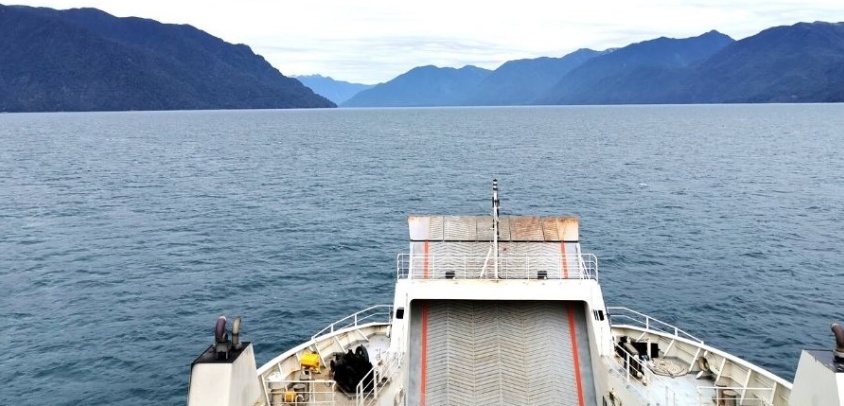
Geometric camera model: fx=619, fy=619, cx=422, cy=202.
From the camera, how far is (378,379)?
2250 cm

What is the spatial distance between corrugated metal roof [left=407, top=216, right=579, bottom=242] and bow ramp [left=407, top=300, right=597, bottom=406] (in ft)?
13.4

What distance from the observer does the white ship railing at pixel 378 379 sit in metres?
21.4

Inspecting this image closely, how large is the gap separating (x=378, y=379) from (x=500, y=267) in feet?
26.0

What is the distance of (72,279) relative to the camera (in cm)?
4959

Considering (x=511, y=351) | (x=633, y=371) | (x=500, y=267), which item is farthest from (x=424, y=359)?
(x=633, y=371)

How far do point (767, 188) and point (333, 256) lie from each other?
209 feet

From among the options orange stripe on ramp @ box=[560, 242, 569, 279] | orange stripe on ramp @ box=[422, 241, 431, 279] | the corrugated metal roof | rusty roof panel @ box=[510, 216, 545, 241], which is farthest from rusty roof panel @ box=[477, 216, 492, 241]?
orange stripe on ramp @ box=[560, 242, 569, 279]

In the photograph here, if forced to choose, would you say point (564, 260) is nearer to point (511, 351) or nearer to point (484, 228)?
point (484, 228)

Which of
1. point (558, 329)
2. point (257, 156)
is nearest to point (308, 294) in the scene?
point (558, 329)

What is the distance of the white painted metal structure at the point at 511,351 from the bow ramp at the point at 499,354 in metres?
0.04

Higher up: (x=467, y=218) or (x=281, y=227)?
(x=467, y=218)

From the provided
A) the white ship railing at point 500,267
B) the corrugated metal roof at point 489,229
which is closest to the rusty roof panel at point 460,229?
the corrugated metal roof at point 489,229

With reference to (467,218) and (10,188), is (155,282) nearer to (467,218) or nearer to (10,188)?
(467,218)

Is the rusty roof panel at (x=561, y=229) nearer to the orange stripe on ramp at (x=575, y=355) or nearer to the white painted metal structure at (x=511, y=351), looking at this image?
the white painted metal structure at (x=511, y=351)
